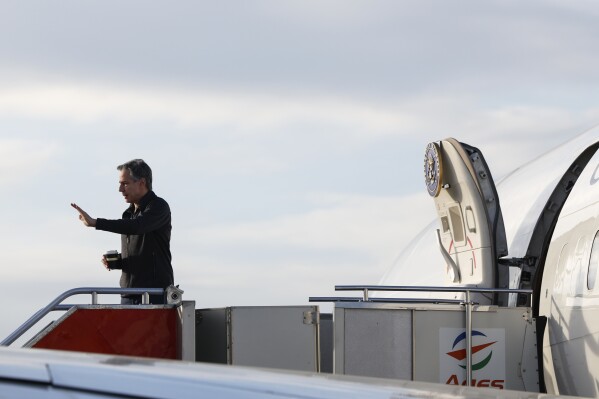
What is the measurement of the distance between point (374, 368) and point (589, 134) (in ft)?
11.7

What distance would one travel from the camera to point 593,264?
934 cm

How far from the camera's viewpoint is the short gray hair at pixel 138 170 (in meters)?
9.78

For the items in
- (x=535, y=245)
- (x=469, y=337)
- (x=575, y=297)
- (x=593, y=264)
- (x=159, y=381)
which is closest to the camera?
(x=159, y=381)

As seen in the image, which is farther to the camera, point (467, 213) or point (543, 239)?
point (467, 213)

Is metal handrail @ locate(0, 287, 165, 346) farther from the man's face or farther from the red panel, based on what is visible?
the man's face

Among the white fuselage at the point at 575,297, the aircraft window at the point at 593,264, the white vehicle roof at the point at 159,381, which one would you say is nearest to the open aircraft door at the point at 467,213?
the white fuselage at the point at 575,297

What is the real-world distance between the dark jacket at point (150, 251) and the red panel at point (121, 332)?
736 millimetres

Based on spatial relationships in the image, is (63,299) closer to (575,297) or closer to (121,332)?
(121,332)

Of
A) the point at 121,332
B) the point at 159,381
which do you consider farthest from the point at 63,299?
the point at 159,381

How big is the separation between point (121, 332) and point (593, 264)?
3752 mm

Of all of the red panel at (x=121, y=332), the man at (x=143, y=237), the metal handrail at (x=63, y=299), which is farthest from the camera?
the man at (x=143, y=237)

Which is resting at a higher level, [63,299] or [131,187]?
[131,187]

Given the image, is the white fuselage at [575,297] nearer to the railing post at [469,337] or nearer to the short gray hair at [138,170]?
the railing post at [469,337]

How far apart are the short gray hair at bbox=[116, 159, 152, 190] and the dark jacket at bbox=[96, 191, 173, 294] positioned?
0.14 metres
